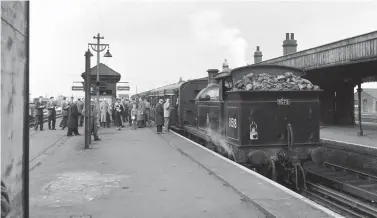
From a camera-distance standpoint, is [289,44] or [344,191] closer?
[344,191]

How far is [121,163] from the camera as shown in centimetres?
878

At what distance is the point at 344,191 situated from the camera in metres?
8.50

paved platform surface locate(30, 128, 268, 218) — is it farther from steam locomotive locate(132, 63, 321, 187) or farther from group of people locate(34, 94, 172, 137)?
group of people locate(34, 94, 172, 137)

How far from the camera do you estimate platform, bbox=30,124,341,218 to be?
15.9 ft

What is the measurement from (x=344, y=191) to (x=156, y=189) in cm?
503

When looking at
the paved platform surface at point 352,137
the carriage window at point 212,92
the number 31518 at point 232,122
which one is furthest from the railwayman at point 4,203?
the paved platform surface at point 352,137

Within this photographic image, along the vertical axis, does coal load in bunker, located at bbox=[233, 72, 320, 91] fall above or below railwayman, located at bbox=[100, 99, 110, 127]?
above

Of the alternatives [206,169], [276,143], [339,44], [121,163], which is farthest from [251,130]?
[339,44]

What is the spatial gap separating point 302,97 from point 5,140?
24.1ft

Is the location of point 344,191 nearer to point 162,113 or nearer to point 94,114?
point 94,114

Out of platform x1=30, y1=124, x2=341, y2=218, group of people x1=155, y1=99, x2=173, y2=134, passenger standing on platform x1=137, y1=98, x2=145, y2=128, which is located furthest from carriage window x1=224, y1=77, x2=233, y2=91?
passenger standing on platform x1=137, y1=98, x2=145, y2=128

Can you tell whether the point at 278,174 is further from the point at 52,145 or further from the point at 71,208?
the point at 52,145

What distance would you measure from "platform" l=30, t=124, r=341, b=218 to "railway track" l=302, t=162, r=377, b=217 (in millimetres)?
1930

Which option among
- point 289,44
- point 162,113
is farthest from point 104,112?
point 289,44
